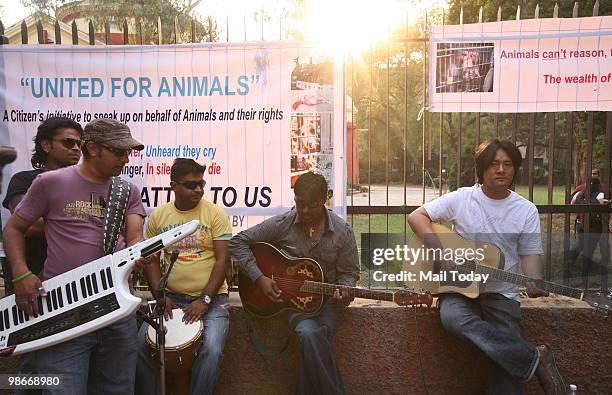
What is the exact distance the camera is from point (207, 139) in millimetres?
4312

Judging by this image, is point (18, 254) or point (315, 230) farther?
point (315, 230)

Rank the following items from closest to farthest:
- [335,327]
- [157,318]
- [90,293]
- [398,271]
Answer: [90,293] < [157,318] < [335,327] < [398,271]

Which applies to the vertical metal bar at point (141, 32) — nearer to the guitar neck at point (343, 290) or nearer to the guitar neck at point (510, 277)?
the guitar neck at point (343, 290)

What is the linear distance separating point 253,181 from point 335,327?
1.25 meters

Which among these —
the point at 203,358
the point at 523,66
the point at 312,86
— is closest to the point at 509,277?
the point at 523,66

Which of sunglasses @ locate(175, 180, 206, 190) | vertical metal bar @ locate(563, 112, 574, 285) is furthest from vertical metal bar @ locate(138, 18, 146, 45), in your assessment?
vertical metal bar @ locate(563, 112, 574, 285)

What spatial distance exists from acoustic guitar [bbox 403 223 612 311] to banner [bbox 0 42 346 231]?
764 millimetres

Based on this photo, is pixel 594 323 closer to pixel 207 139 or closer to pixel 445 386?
pixel 445 386

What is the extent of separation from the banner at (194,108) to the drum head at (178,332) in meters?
0.90

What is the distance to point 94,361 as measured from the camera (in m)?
3.26

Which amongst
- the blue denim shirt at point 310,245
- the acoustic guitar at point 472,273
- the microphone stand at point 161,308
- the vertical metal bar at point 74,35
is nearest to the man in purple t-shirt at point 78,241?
the microphone stand at point 161,308

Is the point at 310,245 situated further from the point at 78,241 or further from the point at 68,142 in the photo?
the point at 68,142

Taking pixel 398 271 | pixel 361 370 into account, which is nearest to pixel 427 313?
pixel 398 271

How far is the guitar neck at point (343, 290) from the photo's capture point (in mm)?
3873
